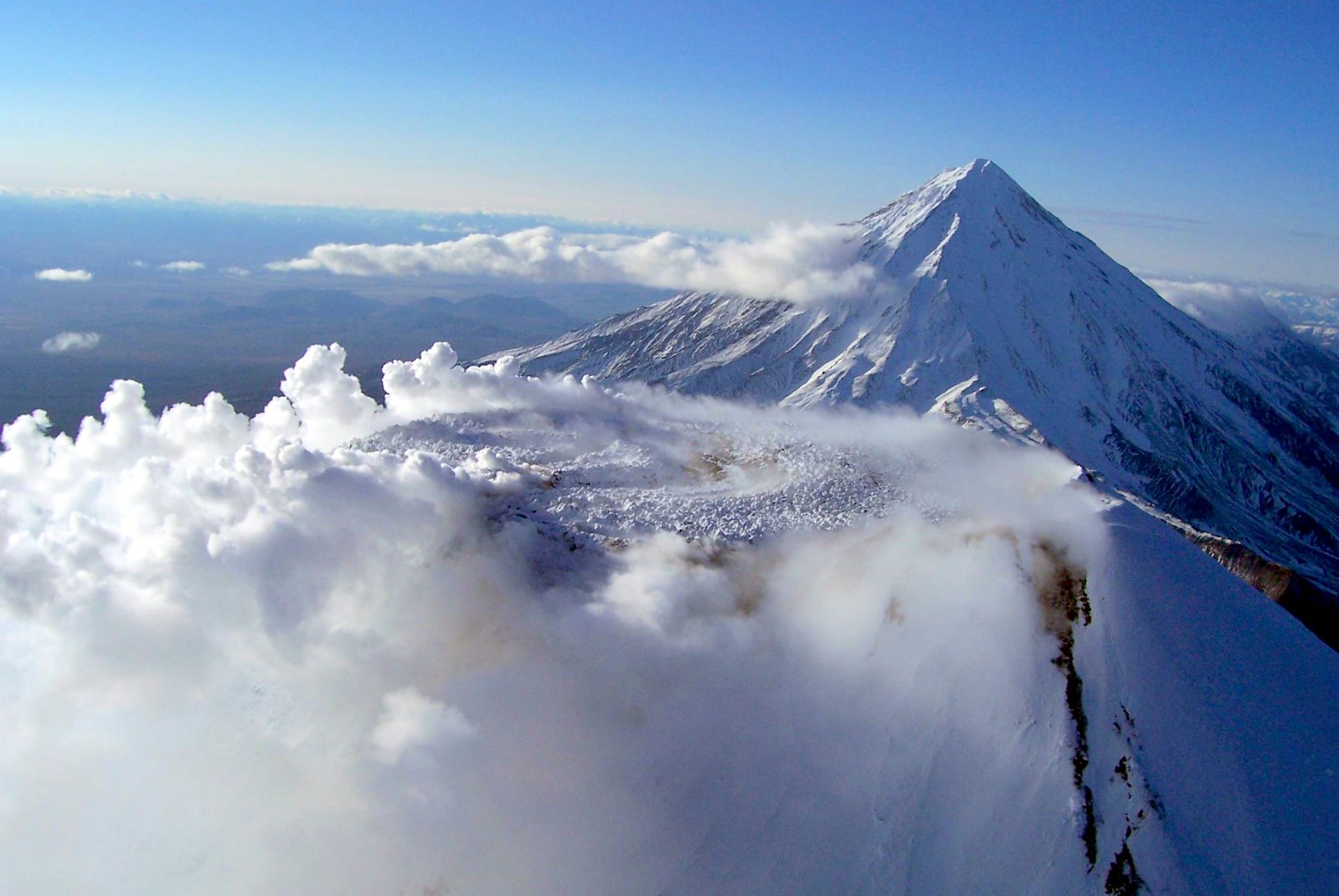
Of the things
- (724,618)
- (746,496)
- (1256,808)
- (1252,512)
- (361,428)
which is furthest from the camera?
(1252,512)

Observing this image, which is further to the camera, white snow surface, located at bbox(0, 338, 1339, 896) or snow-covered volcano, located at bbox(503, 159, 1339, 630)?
snow-covered volcano, located at bbox(503, 159, 1339, 630)

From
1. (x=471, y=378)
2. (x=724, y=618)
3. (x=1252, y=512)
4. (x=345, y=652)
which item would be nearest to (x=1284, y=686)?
(x=724, y=618)

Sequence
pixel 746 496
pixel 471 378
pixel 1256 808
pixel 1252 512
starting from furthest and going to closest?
pixel 1252 512
pixel 471 378
pixel 746 496
pixel 1256 808

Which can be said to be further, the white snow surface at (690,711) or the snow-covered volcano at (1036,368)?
the snow-covered volcano at (1036,368)

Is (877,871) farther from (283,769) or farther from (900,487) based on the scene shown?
(283,769)

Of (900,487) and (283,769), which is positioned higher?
(900,487)
